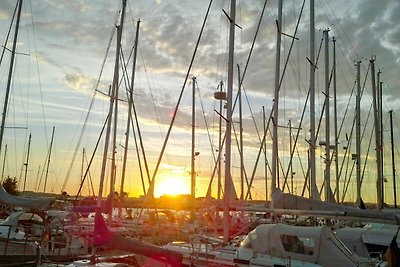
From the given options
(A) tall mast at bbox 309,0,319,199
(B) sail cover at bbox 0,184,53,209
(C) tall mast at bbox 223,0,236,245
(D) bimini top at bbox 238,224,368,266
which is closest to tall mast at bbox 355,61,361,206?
(A) tall mast at bbox 309,0,319,199

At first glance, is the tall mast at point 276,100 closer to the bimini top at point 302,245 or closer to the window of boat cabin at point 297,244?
the bimini top at point 302,245

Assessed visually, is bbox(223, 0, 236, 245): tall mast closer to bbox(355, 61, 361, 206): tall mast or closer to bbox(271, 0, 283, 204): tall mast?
bbox(271, 0, 283, 204): tall mast

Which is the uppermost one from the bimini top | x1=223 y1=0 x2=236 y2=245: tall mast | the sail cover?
x1=223 y1=0 x2=236 y2=245: tall mast

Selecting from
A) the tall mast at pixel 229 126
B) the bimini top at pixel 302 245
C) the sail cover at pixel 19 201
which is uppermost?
the tall mast at pixel 229 126

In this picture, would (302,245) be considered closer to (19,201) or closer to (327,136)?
(327,136)

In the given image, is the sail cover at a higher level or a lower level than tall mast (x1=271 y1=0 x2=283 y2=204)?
lower

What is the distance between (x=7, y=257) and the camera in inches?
595

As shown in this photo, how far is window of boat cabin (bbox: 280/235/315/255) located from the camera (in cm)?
1304

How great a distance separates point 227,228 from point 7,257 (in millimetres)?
8701

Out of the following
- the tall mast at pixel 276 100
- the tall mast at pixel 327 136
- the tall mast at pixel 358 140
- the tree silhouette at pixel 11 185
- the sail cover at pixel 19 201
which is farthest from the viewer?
the tree silhouette at pixel 11 185

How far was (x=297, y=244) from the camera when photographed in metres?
13.3

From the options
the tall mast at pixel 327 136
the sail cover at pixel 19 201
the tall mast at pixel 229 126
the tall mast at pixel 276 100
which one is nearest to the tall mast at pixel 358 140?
the tall mast at pixel 327 136

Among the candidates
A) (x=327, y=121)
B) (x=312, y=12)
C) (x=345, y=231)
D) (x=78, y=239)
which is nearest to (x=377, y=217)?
(x=345, y=231)

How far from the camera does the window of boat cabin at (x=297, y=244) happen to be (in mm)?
13041
